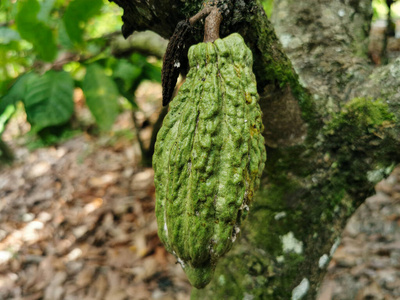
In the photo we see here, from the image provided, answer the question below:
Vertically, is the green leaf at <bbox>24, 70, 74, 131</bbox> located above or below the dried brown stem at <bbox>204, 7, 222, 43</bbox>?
below

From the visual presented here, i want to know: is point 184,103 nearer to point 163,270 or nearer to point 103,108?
point 103,108

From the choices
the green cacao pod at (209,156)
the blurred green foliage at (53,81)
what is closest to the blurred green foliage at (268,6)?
the blurred green foliage at (53,81)

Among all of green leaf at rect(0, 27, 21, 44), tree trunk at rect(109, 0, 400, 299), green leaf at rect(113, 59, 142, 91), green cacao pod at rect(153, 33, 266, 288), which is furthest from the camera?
green leaf at rect(113, 59, 142, 91)

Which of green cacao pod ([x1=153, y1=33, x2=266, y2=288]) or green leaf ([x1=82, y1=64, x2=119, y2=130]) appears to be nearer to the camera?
green cacao pod ([x1=153, y1=33, x2=266, y2=288])

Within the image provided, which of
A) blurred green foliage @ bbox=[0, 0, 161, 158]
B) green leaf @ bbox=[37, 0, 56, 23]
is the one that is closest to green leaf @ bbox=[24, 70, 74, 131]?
blurred green foliage @ bbox=[0, 0, 161, 158]

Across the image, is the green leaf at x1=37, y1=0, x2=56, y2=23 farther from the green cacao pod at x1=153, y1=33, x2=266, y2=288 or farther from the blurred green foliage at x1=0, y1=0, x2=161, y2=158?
the green cacao pod at x1=153, y1=33, x2=266, y2=288

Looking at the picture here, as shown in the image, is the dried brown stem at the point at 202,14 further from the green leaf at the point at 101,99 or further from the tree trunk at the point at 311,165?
the green leaf at the point at 101,99

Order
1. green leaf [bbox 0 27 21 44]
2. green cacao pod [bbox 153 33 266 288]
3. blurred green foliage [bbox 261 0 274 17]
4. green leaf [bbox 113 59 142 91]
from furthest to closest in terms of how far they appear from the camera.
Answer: blurred green foliage [bbox 261 0 274 17] → green leaf [bbox 113 59 142 91] → green leaf [bbox 0 27 21 44] → green cacao pod [bbox 153 33 266 288]
